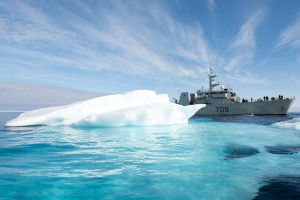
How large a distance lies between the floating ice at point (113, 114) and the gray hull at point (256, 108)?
3327 centimetres

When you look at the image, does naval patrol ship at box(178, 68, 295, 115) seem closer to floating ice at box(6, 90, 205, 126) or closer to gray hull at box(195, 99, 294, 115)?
gray hull at box(195, 99, 294, 115)

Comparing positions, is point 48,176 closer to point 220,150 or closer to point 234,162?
point 234,162

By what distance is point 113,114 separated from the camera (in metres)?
18.8

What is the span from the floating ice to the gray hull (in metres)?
33.3

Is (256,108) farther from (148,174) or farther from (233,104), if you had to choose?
(148,174)

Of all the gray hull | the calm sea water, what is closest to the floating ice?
the calm sea water

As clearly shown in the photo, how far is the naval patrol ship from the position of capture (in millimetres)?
52156

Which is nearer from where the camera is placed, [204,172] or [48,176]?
[48,176]

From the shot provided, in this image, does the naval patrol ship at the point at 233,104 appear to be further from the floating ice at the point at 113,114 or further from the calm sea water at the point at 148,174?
the calm sea water at the point at 148,174

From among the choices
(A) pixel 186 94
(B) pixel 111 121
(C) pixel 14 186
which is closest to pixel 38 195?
(C) pixel 14 186

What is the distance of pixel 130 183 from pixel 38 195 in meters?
1.97

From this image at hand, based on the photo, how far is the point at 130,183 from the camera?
545 centimetres

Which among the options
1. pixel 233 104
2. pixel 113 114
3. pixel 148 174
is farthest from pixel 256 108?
pixel 148 174

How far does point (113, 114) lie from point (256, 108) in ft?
144
